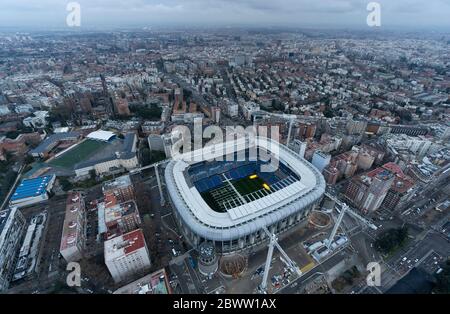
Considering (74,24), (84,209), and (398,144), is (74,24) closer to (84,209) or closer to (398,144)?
(84,209)

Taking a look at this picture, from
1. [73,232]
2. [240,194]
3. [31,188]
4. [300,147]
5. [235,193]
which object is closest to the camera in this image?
[73,232]

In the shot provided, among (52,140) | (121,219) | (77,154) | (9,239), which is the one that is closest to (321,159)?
(121,219)

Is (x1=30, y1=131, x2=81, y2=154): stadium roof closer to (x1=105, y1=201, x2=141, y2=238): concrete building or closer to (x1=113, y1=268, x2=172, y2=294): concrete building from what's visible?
(x1=105, y1=201, x2=141, y2=238): concrete building

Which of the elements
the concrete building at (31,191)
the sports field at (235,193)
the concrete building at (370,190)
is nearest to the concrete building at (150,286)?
the sports field at (235,193)

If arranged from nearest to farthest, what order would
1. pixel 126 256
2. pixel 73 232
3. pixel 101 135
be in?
pixel 126 256, pixel 73 232, pixel 101 135

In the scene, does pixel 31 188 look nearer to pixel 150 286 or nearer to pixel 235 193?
pixel 150 286

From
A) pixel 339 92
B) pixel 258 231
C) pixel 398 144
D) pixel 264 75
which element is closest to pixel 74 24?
pixel 258 231

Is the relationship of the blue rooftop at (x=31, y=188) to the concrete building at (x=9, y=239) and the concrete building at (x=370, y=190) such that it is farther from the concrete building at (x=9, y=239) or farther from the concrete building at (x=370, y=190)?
the concrete building at (x=370, y=190)
